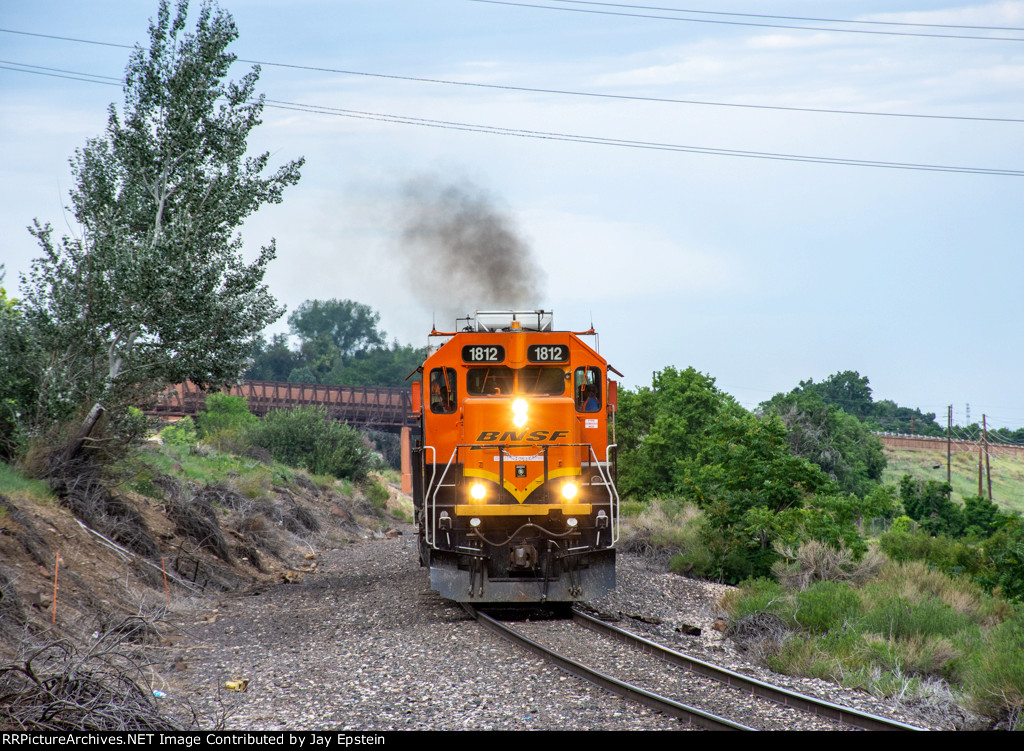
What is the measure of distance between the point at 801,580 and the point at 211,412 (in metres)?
33.6

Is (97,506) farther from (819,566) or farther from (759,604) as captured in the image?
(819,566)

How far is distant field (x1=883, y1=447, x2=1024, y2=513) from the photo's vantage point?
69.7 metres

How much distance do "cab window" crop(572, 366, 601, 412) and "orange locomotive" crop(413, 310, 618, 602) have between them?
0.02 m

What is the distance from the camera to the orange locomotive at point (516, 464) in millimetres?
12211

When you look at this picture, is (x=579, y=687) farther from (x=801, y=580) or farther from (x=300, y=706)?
(x=801, y=580)

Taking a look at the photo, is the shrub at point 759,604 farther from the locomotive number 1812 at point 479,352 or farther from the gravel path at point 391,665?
the locomotive number 1812 at point 479,352

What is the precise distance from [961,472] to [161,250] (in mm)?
78409

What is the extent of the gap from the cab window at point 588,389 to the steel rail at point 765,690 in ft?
10.8

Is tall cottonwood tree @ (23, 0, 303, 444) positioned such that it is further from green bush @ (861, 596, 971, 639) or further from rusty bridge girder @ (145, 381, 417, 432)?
rusty bridge girder @ (145, 381, 417, 432)

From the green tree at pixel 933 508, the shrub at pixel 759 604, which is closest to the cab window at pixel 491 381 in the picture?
the shrub at pixel 759 604

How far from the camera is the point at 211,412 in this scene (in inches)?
1690

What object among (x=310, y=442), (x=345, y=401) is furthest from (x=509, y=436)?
(x=345, y=401)

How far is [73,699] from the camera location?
687 centimetres
